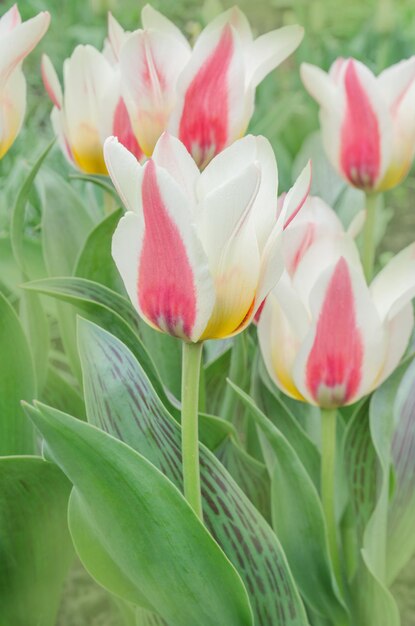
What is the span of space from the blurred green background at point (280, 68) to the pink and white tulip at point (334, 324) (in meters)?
0.49

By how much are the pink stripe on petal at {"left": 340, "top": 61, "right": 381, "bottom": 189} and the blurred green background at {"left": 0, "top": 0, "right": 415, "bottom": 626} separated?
0.29m

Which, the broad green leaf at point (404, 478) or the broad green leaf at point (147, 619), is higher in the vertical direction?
the broad green leaf at point (404, 478)

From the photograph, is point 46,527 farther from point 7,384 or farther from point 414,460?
point 414,460

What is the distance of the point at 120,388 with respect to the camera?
2.55ft

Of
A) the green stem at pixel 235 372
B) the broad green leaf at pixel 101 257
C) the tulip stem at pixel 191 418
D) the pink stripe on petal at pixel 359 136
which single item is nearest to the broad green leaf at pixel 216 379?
the green stem at pixel 235 372

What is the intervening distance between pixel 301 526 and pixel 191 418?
9.3 inches

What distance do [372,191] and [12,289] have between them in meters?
0.40

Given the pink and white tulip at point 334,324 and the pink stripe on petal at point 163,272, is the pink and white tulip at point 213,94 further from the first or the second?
the pink stripe on petal at point 163,272

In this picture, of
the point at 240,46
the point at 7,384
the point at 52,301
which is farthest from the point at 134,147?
the point at 52,301

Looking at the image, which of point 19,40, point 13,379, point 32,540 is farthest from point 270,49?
point 32,540

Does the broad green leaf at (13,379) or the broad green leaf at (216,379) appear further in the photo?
the broad green leaf at (216,379)

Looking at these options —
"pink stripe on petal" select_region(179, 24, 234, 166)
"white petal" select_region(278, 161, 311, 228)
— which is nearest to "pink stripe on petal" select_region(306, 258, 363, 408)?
"white petal" select_region(278, 161, 311, 228)

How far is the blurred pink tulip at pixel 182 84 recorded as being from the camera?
87 cm

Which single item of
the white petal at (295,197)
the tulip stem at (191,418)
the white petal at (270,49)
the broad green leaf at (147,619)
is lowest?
the broad green leaf at (147,619)
